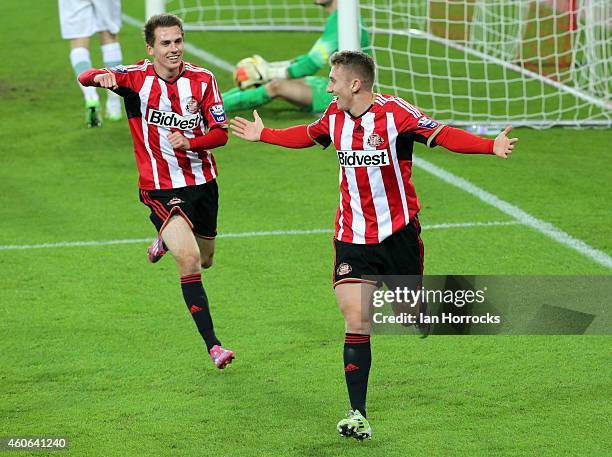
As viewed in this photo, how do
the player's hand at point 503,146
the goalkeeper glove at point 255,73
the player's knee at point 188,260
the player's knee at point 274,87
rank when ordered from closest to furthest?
the player's hand at point 503,146 → the player's knee at point 188,260 → the player's knee at point 274,87 → the goalkeeper glove at point 255,73

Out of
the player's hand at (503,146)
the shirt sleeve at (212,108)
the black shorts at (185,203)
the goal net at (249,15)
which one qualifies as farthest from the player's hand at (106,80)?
the goal net at (249,15)

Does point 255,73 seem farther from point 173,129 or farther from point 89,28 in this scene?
point 173,129

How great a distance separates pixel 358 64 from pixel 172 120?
53.8 inches

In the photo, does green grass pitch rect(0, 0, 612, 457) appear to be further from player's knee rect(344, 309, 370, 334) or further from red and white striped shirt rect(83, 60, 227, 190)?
red and white striped shirt rect(83, 60, 227, 190)

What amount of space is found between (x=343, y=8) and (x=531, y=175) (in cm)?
227

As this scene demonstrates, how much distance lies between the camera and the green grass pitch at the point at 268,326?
17.8ft

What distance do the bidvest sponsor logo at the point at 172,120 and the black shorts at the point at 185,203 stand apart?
1.07 ft

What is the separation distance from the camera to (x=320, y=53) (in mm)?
11805

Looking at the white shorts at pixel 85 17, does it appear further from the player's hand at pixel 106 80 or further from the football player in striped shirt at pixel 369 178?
the football player in striped shirt at pixel 369 178

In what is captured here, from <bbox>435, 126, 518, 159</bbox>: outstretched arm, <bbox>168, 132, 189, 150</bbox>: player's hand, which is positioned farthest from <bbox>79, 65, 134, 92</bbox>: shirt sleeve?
<bbox>435, 126, 518, 159</bbox>: outstretched arm

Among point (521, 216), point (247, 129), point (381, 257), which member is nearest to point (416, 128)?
point (381, 257)

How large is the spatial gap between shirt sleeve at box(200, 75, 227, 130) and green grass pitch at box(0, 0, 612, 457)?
1153mm

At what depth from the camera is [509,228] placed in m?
8.62

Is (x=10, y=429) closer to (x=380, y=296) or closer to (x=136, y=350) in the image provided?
(x=136, y=350)
